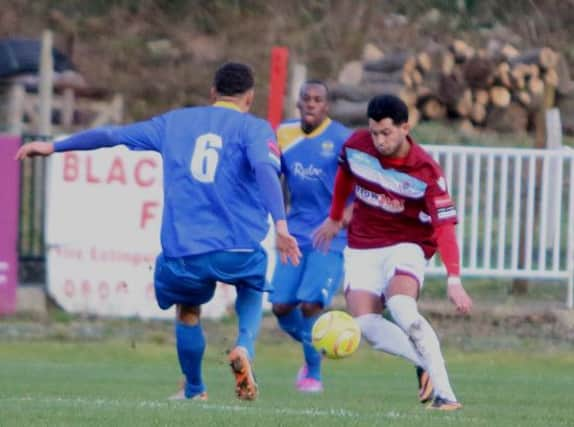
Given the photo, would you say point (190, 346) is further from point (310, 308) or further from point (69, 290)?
point (69, 290)

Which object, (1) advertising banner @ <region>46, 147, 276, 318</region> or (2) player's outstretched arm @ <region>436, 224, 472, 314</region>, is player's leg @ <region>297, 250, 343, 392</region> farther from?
(1) advertising banner @ <region>46, 147, 276, 318</region>

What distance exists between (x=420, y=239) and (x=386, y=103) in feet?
3.00

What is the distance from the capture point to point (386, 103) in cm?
940

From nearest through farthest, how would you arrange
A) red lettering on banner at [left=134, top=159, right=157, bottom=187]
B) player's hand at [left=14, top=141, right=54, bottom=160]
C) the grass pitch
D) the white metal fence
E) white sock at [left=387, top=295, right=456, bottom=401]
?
the grass pitch
player's hand at [left=14, top=141, right=54, bottom=160]
white sock at [left=387, top=295, right=456, bottom=401]
red lettering on banner at [left=134, top=159, right=157, bottom=187]
the white metal fence

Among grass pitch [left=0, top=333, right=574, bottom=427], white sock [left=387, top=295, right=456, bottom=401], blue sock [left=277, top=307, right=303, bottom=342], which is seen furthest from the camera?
blue sock [left=277, top=307, right=303, bottom=342]

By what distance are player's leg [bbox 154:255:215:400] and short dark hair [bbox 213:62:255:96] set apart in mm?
975

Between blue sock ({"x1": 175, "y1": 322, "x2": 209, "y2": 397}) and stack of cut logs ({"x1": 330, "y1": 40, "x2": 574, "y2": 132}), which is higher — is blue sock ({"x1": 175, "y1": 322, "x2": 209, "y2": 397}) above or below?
below

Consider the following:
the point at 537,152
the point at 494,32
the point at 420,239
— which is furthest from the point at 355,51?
the point at 420,239

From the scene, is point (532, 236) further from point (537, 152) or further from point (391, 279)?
point (391, 279)

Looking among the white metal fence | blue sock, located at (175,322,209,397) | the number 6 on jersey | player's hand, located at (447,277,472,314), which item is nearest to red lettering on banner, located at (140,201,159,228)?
the white metal fence

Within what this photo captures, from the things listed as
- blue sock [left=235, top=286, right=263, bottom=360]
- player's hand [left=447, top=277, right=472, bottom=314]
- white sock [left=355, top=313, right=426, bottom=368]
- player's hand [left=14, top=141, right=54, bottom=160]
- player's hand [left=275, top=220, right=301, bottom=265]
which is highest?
player's hand [left=14, top=141, right=54, bottom=160]

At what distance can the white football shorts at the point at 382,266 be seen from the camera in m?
9.67

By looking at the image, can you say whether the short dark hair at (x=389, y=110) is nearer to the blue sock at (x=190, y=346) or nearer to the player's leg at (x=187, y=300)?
the player's leg at (x=187, y=300)

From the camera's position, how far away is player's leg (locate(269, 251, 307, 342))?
41.0 feet
